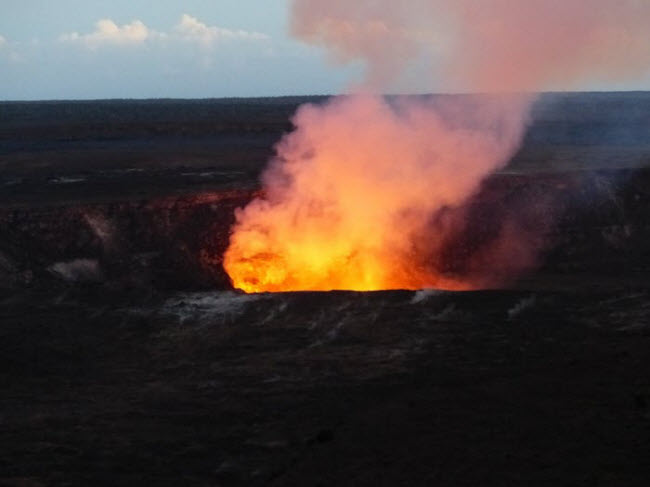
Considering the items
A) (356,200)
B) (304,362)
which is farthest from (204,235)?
(304,362)

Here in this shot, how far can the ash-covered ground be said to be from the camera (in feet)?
30.6

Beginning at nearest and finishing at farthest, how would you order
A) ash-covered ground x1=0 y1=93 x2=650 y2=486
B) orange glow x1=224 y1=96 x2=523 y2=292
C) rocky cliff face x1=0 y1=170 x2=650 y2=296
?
ash-covered ground x1=0 y1=93 x2=650 y2=486, orange glow x1=224 y1=96 x2=523 y2=292, rocky cliff face x1=0 y1=170 x2=650 y2=296

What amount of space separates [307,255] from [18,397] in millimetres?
8347

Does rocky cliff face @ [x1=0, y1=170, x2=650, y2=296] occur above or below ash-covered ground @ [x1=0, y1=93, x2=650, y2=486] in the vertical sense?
above

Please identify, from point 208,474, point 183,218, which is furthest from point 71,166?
point 208,474

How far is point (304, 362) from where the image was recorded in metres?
12.8

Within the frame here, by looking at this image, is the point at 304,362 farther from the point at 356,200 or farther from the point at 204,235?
the point at 204,235

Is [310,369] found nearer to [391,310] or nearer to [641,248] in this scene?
[391,310]

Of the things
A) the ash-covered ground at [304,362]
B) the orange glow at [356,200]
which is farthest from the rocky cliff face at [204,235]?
the orange glow at [356,200]

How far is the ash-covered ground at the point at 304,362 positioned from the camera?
9.33m

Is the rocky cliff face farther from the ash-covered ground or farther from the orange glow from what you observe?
the orange glow

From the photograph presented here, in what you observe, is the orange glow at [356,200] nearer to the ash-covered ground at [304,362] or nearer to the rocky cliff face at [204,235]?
the rocky cliff face at [204,235]

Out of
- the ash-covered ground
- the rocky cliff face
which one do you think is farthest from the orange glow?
the ash-covered ground

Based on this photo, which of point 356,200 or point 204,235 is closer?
point 356,200
